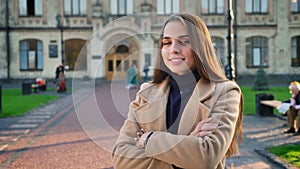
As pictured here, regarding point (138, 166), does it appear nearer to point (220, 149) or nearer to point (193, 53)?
point (220, 149)

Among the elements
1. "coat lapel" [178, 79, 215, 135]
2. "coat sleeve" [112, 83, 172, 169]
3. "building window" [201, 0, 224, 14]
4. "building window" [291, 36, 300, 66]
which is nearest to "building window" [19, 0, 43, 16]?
"building window" [201, 0, 224, 14]

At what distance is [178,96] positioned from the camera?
7.85ft

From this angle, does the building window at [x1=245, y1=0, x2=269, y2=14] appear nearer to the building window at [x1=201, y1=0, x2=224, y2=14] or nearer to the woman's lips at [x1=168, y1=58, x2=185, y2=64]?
the building window at [x1=201, y1=0, x2=224, y2=14]

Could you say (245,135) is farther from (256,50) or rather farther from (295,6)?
(295,6)

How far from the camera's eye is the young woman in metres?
2.19

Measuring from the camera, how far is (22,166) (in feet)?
23.0

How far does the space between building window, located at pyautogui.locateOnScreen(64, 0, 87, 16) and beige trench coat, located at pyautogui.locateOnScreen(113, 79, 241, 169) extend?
105ft

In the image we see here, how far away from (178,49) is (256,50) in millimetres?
32780

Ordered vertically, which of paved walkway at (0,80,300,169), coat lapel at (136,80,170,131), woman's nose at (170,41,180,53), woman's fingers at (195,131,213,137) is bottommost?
paved walkway at (0,80,300,169)

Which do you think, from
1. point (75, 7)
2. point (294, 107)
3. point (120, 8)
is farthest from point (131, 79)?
point (75, 7)

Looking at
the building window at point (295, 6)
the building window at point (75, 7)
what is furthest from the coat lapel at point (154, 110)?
the building window at point (295, 6)

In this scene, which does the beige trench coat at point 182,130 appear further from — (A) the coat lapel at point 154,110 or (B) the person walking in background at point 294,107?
(B) the person walking in background at point 294,107

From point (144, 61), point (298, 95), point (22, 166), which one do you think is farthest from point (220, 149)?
point (298, 95)

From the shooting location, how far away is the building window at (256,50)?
111 ft
